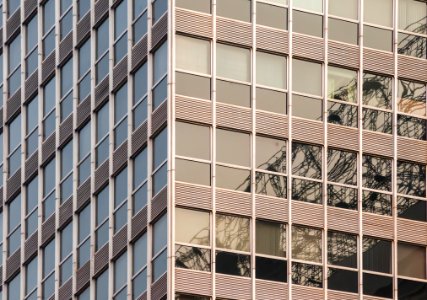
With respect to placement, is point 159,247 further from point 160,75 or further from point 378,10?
point 378,10

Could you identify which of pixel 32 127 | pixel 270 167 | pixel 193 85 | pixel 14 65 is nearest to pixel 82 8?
pixel 32 127

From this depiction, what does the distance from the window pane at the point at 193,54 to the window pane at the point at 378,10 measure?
7232 mm

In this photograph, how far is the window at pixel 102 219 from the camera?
87.4 meters

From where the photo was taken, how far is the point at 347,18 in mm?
87875

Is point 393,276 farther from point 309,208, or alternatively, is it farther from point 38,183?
point 38,183

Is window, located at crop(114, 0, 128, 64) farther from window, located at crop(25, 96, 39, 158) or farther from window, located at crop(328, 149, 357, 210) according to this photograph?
window, located at crop(25, 96, 39, 158)

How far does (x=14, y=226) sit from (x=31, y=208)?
1896 millimetres

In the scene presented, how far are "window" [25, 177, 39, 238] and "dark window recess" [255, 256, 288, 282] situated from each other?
14.4m

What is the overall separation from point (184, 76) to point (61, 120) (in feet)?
36.9

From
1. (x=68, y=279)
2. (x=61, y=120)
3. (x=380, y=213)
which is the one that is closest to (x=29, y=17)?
(x=61, y=120)

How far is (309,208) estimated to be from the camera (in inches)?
3342

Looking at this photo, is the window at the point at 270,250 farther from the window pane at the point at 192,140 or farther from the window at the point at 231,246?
the window pane at the point at 192,140

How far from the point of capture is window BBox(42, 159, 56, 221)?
93.3m

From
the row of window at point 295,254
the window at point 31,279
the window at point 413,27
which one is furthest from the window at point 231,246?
the window at point 31,279
